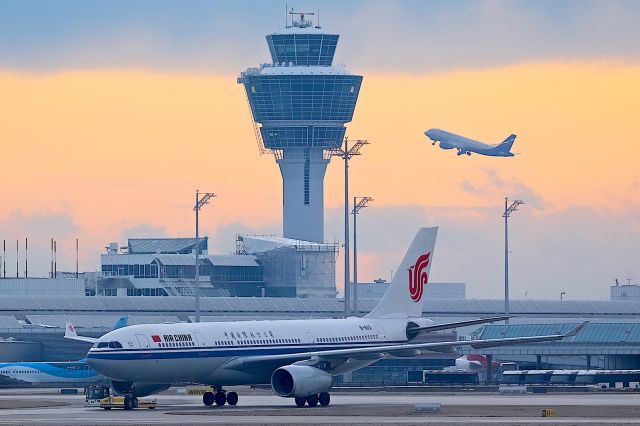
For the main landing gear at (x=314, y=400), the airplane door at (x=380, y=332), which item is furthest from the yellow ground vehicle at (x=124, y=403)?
the airplane door at (x=380, y=332)

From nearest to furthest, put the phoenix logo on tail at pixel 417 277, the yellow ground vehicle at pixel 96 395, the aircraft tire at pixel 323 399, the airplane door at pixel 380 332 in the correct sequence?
the aircraft tire at pixel 323 399 < the airplane door at pixel 380 332 < the yellow ground vehicle at pixel 96 395 < the phoenix logo on tail at pixel 417 277

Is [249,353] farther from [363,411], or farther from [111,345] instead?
[363,411]

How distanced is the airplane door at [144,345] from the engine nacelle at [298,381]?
6764 millimetres

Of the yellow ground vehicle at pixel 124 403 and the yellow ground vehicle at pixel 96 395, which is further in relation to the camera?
the yellow ground vehicle at pixel 96 395

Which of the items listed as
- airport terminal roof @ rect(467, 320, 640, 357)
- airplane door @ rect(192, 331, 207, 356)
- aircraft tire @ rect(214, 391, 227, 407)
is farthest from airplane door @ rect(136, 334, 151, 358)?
airport terminal roof @ rect(467, 320, 640, 357)

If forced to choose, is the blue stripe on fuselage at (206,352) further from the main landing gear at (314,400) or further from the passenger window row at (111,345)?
the main landing gear at (314,400)

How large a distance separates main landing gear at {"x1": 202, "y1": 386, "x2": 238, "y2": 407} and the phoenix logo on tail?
44.7 feet

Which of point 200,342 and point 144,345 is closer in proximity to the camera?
point 144,345

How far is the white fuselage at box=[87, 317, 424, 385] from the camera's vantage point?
79.2 metres

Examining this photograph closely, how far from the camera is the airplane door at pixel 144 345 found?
79.2 metres

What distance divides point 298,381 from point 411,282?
14143mm

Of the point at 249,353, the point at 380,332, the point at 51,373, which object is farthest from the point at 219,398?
the point at 51,373

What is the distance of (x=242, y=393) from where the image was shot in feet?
342

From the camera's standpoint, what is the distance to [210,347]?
81.3 m
